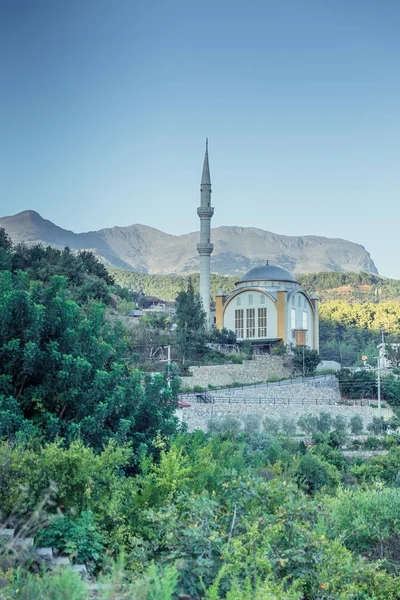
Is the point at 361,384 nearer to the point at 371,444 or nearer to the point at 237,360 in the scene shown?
the point at 237,360

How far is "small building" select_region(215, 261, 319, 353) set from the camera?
43.3 m

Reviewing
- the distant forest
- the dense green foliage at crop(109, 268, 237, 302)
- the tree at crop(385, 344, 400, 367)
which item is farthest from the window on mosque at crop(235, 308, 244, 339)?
the dense green foliage at crop(109, 268, 237, 302)

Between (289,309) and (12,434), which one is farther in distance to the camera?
(289,309)

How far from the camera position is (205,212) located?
47469 mm

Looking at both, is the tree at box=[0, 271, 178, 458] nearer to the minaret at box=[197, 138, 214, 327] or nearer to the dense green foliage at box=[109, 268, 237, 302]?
the minaret at box=[197, 138, 214, 327]

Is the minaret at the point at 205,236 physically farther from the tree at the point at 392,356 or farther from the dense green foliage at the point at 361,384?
the tree at the point at 392,356

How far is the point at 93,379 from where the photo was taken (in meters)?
12.1

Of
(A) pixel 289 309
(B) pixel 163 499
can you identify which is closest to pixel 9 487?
Answer: (B) pixel 163 499

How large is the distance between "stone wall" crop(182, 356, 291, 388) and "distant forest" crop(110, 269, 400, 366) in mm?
14183

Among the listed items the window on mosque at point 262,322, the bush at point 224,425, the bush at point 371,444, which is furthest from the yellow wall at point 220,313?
the bush at point 371,444

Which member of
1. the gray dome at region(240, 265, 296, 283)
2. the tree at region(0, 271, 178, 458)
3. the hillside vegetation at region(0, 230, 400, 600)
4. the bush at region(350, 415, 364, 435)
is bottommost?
the bush at region(350, 415, 364, 435)

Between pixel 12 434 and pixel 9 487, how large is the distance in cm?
256

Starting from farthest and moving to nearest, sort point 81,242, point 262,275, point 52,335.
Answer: point 81,242 → point 262,275 → point 52,335

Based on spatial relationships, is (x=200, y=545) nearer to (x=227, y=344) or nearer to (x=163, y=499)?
(x=163, y=499)
